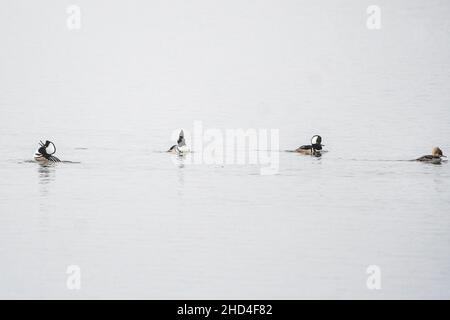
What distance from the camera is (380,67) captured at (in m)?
69.4

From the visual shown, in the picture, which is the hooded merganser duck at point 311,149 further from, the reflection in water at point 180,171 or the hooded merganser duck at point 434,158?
the reflection in water at point 180,171

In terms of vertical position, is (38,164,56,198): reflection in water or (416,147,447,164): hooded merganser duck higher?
(416,147,447,164): hooded merganser duck

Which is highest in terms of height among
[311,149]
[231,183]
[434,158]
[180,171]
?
[311,149]

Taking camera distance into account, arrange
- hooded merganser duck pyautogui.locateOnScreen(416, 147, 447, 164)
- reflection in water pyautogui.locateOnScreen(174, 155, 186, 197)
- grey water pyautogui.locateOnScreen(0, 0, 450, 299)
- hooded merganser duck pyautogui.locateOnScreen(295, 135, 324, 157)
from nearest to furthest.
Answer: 1. grey water pyautogui.locateOnScreen(0, 0, 450, 299)
2. reflection in water pyautogui.locateOnScreen(174, 155, 186, 197)
3. hooded merganser duck pyautogui.locateOnScreen(416, 147, 447, 164)
4. hooded merganser duck pyautogui.locateOnScreen(295, 135, 324, 157)

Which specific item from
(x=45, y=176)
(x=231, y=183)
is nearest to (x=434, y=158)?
(x=231, y=183)

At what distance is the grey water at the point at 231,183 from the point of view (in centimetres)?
1634

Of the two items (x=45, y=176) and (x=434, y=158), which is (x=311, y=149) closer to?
(x=434, y=158)

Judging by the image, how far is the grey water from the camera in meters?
16.3

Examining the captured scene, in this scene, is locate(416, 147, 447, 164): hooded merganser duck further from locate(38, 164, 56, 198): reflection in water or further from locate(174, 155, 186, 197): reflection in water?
locate(38, 164, 56, 198): reflection in water

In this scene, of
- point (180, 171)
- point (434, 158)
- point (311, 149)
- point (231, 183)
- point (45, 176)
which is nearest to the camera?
point (231, 183)

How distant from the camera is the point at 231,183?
2567 centimetres

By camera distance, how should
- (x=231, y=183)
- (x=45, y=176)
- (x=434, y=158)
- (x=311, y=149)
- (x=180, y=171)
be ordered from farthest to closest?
(x=311, y=149)
(x=434, y=158)
(x=180, y=171)
(x=45, y=176)
(x=231, y=183)

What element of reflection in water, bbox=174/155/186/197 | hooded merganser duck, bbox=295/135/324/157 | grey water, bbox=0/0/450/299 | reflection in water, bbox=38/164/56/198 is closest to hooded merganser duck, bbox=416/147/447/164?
grey water, bbox=0/0/450/299
